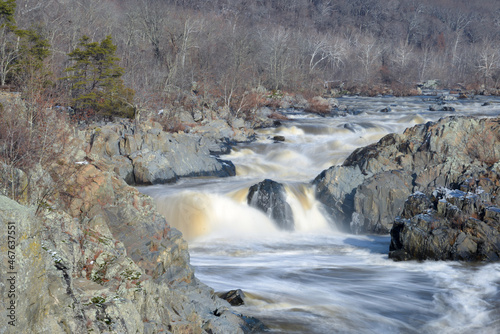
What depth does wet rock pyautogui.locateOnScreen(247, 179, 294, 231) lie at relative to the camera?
15.2 metres

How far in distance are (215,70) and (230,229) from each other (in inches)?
1139

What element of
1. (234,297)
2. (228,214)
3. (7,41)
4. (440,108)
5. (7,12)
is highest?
(7,12)

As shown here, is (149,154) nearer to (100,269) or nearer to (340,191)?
(340,191)

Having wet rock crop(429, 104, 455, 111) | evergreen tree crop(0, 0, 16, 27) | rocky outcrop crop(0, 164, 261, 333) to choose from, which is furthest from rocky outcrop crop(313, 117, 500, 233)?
wet rock crop(429, 104, 455, 111)

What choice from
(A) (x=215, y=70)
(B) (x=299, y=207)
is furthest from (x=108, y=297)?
(A) (x=215, y=70)

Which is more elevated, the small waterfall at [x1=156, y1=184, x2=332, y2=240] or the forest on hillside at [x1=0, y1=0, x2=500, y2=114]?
the forest on hillside at [x1=0, y1=0, x2=500, y2=114]

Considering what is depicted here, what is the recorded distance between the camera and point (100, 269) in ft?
20.2

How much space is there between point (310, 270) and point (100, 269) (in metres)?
5.86

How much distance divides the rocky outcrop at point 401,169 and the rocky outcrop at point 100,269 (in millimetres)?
8391

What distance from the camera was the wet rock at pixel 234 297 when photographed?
27.1ft

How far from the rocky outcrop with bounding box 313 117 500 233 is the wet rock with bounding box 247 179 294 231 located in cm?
145

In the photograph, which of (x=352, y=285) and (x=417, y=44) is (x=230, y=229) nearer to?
(x=352, y=285)

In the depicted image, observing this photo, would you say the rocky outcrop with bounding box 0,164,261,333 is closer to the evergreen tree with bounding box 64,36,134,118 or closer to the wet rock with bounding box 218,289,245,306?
the wet rock with bounding box 218,289,245,306

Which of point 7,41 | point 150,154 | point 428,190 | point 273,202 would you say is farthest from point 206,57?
point 428,190
